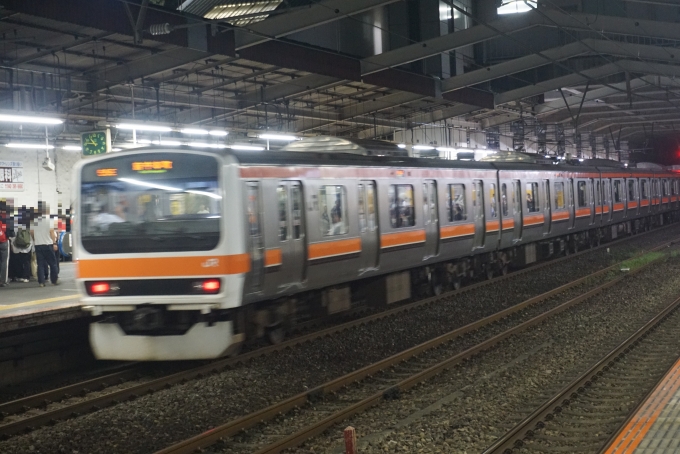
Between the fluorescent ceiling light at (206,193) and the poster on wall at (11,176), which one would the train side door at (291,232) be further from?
the poster on wall at (11,176)

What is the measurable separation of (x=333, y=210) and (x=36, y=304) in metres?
4.18

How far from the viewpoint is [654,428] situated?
6.15 m

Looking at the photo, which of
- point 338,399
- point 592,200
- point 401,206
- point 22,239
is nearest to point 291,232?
point 338,399

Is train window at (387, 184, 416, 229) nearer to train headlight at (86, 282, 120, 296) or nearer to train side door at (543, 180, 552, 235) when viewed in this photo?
train headlight at (86, 282, 120, 296)

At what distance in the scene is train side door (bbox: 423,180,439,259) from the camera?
1362 cm

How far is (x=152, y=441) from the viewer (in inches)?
258

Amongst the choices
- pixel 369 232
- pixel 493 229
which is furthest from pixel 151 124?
pixel 493 229

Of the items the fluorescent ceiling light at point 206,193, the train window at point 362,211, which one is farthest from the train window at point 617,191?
the fluorescent ceiling light at point 206,193

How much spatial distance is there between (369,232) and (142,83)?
6.64 metres

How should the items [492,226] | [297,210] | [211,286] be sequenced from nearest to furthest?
[211,286] → [297,210] → [492,226]

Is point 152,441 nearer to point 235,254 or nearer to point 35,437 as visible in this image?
point 35,437

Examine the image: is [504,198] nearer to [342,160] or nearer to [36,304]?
[342,160]

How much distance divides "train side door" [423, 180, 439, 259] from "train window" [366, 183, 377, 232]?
1911mm

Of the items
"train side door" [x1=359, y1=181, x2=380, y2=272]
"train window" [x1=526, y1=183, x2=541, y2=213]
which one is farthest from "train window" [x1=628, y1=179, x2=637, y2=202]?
"train side door" [x1=359, y1=181, x2=380, y2=272]
